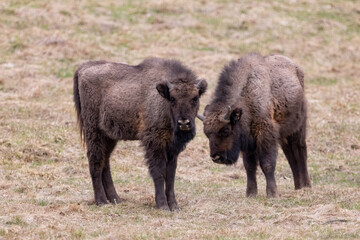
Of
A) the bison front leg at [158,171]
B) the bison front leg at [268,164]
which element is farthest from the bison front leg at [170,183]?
the bison front leg at [268,164]

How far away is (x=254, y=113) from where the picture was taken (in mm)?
10938

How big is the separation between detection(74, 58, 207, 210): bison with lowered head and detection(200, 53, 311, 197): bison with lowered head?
816 mm

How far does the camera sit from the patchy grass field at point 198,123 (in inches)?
339

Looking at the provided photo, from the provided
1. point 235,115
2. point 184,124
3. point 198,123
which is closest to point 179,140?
point 184,124

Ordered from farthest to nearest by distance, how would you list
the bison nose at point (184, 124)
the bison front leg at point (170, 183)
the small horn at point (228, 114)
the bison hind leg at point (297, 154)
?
the bison hind leg at point (297, 154) → the small horn at point (228, 114) → the bison front leg at point (170, 183) → the bison nose at point (184, 124)

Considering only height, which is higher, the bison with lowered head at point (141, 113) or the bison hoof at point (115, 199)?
the bison with lowered head at point (141, 113)

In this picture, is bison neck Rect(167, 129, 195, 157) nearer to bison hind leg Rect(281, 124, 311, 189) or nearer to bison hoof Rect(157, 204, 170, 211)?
bison hoof Rect(157, 204, 170, 211)

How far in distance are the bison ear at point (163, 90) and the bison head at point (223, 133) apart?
3.67 ft

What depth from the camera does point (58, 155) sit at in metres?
14.0

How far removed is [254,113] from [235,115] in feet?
1.47

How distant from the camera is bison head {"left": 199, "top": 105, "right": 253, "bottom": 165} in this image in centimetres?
1061

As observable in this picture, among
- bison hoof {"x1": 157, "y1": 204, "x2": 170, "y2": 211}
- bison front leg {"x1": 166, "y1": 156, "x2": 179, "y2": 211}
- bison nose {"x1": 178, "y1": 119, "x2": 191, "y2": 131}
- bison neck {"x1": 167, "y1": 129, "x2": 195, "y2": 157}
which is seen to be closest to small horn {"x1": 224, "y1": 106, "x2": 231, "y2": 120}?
bison neck {"x1": 167, "y1": 129, "x2": 195, "y2": 157}

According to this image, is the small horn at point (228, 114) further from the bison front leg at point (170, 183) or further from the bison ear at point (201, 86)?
the bison front leg at point (170, 183)

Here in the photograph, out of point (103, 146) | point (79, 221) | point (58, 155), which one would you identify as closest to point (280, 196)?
point (103, 146)
